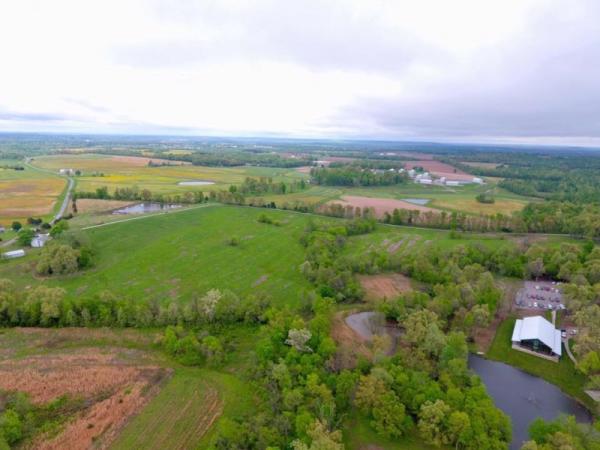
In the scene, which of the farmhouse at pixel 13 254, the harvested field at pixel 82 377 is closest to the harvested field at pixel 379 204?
the harvested field at pixel 82 377

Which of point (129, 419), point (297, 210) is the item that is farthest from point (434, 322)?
point (297, 210)

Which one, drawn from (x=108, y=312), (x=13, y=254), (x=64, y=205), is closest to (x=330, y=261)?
(x=108, y=312)

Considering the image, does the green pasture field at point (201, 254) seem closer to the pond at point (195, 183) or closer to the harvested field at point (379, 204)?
the harvested field at point (379, 204)

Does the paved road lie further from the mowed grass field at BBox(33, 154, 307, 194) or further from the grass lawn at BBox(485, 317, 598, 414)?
the grass lawn at BBox(485, 317, 598, 414)

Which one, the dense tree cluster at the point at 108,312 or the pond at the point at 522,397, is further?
the dense tree cluster at the point at 108,312

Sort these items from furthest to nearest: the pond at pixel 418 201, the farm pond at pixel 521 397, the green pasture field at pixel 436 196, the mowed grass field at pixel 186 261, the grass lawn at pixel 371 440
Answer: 1. the pond at pixel 418 201
2. the green pasture field at pixel 436 196
3. the mowed grass field at pixel 186 261
4. the farm pond at pixel 521 397
5. the grass lawn at pixel 371 440

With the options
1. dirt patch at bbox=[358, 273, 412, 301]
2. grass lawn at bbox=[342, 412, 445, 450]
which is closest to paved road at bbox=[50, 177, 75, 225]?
dirt patch at bbox=[358, 273, 412, 301]

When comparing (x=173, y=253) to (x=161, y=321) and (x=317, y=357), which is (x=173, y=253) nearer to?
(x=161, y=321)
